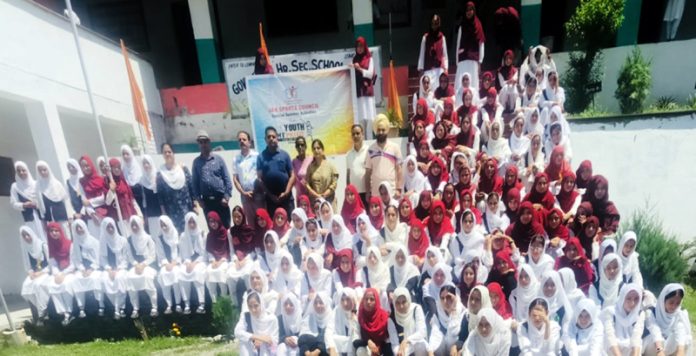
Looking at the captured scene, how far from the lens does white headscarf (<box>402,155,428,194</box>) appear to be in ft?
17.6

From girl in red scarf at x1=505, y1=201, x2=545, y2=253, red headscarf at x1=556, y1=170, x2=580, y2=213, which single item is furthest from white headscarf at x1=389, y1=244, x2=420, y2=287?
red headscarf at x1=556, y1=170, x2=580, y2=213

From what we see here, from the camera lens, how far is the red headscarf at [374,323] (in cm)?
386

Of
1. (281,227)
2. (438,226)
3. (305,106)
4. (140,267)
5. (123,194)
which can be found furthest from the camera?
(305,106)

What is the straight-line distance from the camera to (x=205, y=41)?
9.30 metres

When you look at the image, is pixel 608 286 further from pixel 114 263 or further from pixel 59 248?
pixel 59 248

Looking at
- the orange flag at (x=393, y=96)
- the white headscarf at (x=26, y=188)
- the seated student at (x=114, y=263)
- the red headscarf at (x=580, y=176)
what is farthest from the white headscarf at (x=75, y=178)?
the red headscarf at (x=580, y=176)

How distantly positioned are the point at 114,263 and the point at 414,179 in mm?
3961

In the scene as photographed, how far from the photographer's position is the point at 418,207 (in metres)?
4.88

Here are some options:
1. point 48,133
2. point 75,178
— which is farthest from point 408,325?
point 48,133

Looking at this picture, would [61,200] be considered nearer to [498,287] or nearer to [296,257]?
[296,257]

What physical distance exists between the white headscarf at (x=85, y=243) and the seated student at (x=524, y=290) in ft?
16.3

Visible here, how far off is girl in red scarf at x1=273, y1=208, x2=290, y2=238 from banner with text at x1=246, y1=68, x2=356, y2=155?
2213mm

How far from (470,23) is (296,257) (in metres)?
4.88

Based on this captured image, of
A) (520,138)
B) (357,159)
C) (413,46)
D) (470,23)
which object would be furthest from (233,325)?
(413,46)
